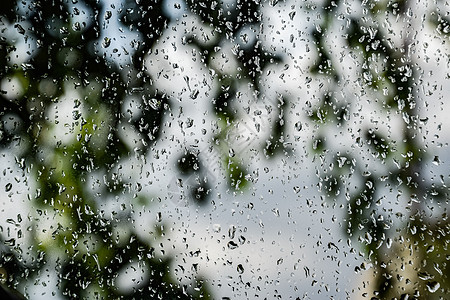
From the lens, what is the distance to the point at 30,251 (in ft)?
3.43

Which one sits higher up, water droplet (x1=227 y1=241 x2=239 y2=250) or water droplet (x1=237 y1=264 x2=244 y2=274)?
water droplet (x1=227 y1=241 x2=239 y2=250)

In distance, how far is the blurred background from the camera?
41.1 inches

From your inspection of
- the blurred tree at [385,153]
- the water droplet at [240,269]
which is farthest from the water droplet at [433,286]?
the water droplet at [240,269]

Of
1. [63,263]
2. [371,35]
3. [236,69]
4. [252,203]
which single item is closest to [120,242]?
[63,263]

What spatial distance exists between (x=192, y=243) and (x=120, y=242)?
146 millimetres

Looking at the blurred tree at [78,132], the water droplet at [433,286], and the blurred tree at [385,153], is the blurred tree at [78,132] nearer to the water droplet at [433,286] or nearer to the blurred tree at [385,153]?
the blurred tree at [385,153]

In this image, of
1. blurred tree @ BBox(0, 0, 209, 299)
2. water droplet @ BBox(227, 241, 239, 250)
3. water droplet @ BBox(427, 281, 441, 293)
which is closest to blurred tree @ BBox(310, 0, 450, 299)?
water droplet @ BBox(427, 281, 441, 293)

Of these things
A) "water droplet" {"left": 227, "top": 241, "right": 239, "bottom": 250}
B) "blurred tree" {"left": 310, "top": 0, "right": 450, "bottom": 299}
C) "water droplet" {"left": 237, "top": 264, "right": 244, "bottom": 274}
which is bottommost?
"water droplet" {"left": 237, "top": 264, "right": 244, "bottom": 274}

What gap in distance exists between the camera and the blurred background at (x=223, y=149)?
1045 mm

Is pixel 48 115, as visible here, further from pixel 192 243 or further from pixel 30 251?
pixel 192 243

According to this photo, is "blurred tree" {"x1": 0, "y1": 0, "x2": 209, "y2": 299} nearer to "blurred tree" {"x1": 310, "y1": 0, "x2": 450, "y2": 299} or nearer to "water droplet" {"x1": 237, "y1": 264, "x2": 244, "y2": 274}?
"water droplet" {"x1": 237, "y1": 264, "x2": 244, "y2": 274}

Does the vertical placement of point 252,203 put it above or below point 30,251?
above

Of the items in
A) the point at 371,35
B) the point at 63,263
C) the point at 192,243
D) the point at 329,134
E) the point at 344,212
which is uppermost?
the point at 371,35

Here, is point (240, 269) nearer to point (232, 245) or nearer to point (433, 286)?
point (232, 245)
